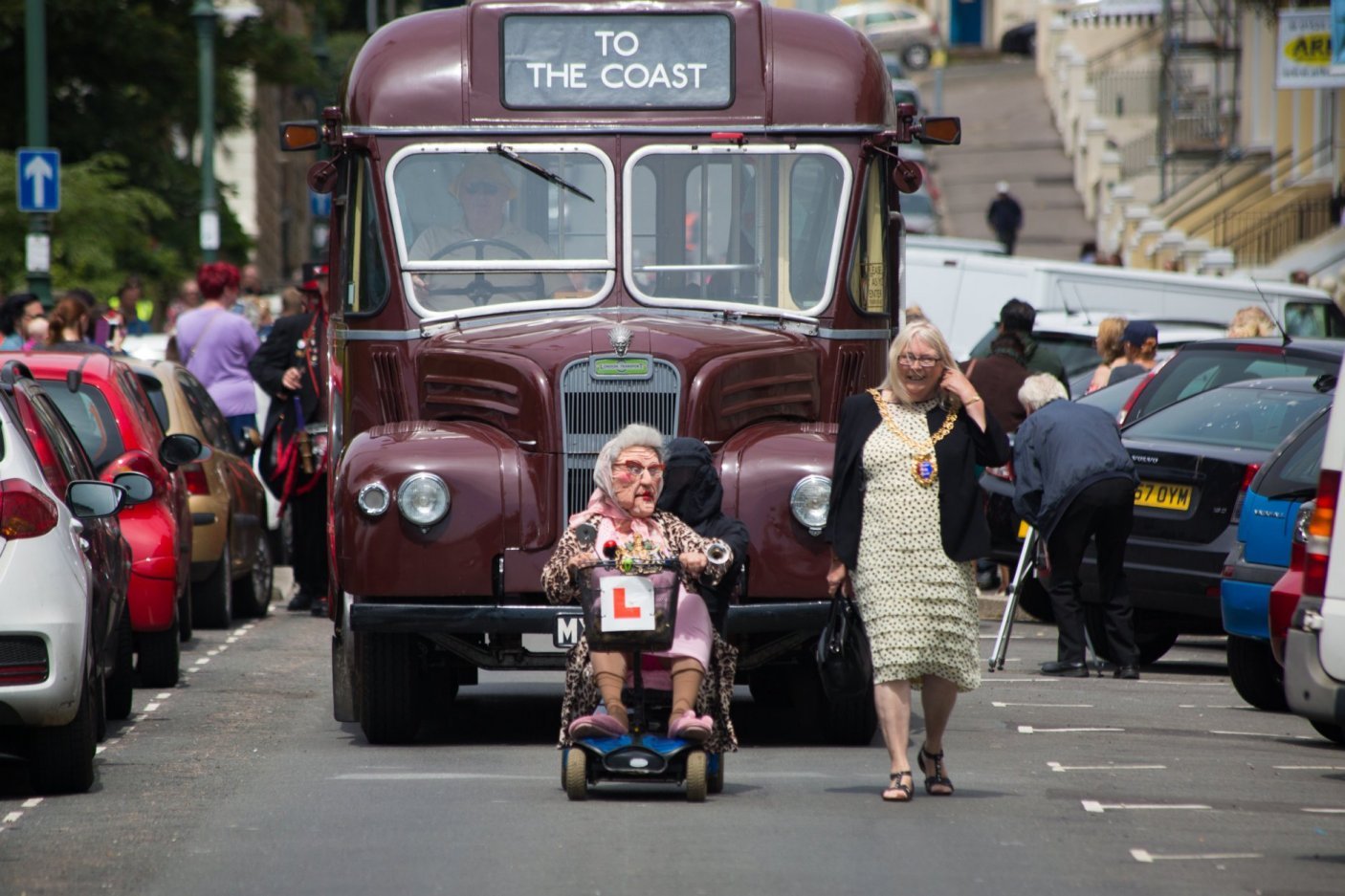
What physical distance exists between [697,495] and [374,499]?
4.37 feet

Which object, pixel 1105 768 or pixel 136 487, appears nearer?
pixel 1105 768

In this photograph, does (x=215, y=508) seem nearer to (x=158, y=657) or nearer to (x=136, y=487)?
(x=158, y=657)

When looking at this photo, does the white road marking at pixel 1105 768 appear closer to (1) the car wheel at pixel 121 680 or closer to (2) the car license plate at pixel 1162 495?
(1) the car wheel at pixel 121 680

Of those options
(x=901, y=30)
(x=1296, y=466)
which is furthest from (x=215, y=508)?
(x=901, y=30)

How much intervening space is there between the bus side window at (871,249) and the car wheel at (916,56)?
64.9 m

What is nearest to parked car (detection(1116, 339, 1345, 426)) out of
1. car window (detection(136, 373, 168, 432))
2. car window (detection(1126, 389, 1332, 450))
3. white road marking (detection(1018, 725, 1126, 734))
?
car window (detection(1126, 389, 1332, 450))

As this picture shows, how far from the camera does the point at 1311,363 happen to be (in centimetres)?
1611

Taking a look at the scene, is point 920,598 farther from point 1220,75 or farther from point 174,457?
point 1220,75

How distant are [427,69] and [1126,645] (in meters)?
5.11

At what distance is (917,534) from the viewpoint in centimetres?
970

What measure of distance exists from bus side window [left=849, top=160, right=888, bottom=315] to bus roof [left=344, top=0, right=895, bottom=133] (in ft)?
0.91

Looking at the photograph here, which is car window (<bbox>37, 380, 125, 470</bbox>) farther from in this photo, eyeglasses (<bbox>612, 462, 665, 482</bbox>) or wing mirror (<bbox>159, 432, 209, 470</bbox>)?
eyeglasses (<bbox>612, 462, 665, 482</bbox>)

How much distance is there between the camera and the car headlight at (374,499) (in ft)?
34.9

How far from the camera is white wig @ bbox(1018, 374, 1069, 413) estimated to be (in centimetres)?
1505
